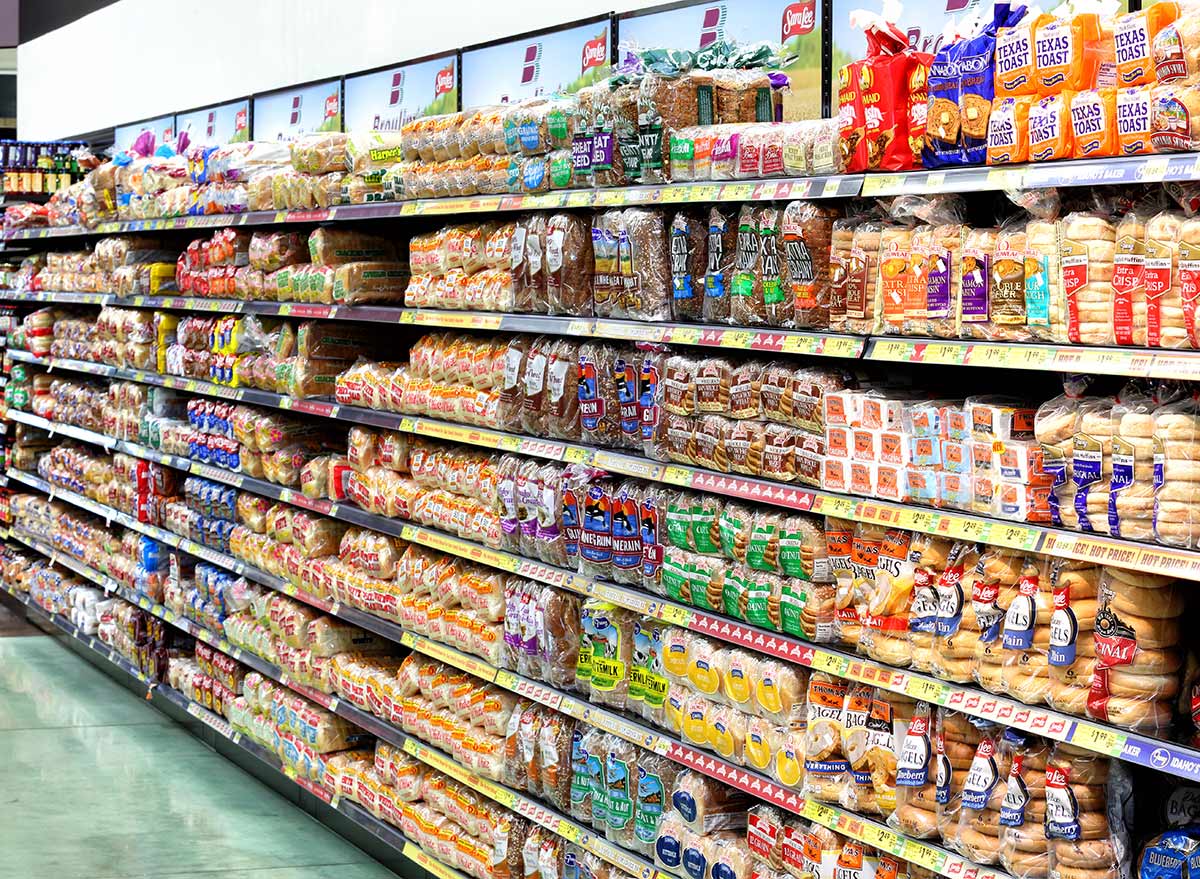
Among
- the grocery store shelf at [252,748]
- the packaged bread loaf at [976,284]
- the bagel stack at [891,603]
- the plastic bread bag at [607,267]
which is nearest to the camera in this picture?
the packaged bread loaf at [976,284]

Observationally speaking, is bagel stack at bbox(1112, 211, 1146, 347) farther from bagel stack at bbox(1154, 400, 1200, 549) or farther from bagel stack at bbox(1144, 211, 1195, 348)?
bagel stack at bbox(1154, 400, 1200, 549)

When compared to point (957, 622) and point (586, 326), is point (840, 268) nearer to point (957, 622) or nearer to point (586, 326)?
point (957, 622)

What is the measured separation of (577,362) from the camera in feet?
13.1

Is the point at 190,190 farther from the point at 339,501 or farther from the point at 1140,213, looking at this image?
the point at 1140,213

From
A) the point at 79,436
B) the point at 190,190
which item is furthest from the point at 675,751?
the point at 79,436

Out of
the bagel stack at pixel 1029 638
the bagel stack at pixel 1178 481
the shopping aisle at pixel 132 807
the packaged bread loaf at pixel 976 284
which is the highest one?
the packaged bread loaf at pixel 976 284

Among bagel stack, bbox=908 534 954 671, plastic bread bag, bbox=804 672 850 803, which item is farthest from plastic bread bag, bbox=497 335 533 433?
bagel stack, bbox=908 534 954 671

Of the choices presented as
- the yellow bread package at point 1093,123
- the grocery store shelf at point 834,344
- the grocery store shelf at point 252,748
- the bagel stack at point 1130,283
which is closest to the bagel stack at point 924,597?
the grocery store shelf at point 834,344

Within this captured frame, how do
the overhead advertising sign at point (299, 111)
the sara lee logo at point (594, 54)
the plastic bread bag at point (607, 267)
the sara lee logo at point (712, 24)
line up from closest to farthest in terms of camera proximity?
the plastic bread bag at point (607, 267) < the sara lee logo at point (712, 24) < the sara lee logo at point (594, 54) < the overhead advertising sign at point (299, 111)

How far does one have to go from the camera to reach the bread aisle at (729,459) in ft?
8.42

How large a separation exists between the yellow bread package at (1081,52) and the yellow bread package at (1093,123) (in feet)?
0.19

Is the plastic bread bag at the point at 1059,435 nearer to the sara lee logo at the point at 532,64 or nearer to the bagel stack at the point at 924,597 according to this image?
the bagel stack at the point at 924,597

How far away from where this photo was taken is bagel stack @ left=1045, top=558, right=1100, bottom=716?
8.56ft

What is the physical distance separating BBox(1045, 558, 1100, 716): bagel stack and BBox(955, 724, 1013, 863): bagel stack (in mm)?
192
